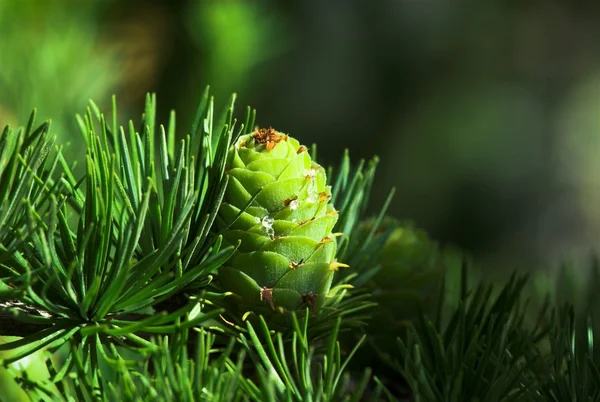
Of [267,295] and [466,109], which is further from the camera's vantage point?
[466,109]

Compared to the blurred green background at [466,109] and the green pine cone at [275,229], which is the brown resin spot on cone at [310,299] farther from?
the blurred green background at [466,109]

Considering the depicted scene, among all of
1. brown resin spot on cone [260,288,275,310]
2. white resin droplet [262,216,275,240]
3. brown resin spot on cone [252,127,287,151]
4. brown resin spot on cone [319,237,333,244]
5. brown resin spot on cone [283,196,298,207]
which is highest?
brown resin spot on cone [252,127,287,151]

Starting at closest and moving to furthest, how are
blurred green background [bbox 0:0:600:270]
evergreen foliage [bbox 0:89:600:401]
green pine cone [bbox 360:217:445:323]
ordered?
evergreen foliage [bbox 0:89:600:401] → green pine cone [bbox 360:217:445:323] → blurred green background [bbox 0:0:600:270]

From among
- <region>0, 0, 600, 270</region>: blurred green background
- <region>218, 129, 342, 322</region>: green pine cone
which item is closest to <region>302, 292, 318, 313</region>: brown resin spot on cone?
<region>218, 129, 342, 322</region>: green pine cone

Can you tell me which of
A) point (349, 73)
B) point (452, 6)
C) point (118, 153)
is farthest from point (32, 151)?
point (452, 6)

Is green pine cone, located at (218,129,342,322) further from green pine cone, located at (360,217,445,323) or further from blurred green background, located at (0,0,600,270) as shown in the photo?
blurred green background, located at (0,0,600,270)

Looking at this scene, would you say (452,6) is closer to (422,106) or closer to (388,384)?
(422,106)

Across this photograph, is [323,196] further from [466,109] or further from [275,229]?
[466,109]

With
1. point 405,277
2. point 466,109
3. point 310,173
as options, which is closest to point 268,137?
point 310,173
